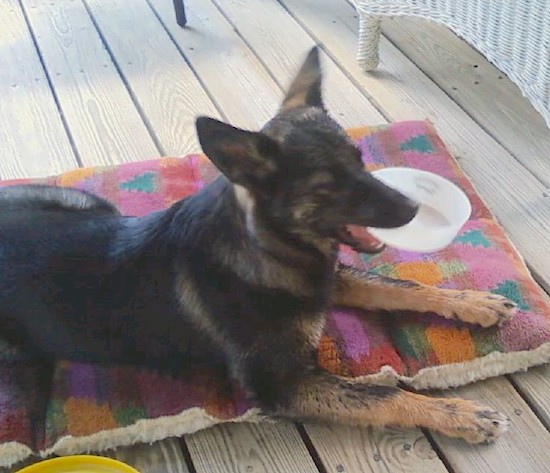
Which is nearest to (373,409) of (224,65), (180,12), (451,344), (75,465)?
(451,344)

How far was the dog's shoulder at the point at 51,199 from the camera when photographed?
194 cm

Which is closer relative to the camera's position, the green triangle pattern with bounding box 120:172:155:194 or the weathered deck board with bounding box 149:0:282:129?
the green triangle pattern with bounding box 120:172:155:194

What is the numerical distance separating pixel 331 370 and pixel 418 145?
888 mm

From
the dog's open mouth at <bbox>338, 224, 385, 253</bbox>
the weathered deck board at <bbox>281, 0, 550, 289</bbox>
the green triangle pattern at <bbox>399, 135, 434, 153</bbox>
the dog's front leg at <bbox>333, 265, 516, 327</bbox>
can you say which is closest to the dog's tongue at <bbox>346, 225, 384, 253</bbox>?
the dog's open mouth at <bbox>338, 224, 385, 253</bbox>

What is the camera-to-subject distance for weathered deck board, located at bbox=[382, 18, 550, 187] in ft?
8.42

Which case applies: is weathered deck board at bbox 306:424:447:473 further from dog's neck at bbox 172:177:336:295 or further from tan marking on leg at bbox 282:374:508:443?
dog's neck at bbox 172:177:336:295

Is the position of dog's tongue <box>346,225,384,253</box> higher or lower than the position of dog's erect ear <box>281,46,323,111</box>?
lower

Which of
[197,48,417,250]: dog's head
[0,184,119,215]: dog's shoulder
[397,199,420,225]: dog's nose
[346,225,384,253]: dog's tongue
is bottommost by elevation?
[0,184,119,215]: dog's shoulder

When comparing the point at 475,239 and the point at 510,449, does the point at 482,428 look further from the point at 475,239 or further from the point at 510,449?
the point at 475,239

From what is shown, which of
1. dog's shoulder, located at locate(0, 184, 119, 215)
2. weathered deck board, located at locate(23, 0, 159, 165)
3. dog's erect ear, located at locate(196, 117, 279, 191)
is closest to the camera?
dog's erect ear, located at locate(196, 117, 279, 191)

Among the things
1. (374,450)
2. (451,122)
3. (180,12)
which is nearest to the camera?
(374,450)

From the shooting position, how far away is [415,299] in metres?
1.90

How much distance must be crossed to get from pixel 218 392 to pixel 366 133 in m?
1.04

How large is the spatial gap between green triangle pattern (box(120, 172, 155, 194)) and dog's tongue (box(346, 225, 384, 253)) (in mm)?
784
